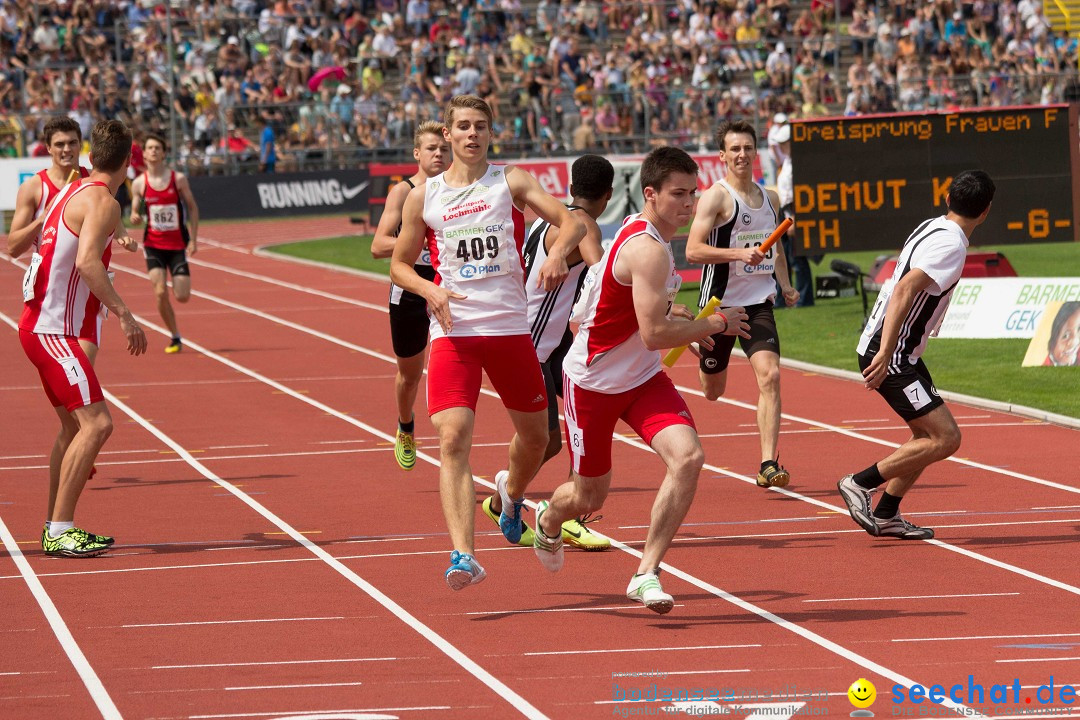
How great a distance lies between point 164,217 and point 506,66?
23572mm

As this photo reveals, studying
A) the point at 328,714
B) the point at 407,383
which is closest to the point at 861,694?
the point at 328,714

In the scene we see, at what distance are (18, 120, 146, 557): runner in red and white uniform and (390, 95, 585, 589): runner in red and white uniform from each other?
1978 millimetres

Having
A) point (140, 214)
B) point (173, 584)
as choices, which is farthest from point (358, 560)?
point (140, 214)

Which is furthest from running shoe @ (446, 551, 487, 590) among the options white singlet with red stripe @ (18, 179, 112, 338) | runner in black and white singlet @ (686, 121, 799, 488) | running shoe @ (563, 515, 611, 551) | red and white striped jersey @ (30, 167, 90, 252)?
red and white striped jersey @ (30, 167, 90, 252)

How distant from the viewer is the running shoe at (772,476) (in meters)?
10.1

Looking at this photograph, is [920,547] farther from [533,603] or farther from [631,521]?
[533,603]

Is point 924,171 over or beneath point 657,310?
beneath

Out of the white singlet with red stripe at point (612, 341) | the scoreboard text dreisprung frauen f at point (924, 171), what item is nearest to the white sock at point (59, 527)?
the white singlet with red stripe at point (612, 341)

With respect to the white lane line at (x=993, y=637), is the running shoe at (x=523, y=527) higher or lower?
lower

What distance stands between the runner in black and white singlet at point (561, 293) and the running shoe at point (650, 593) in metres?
1.59

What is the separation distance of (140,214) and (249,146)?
20.5 metres

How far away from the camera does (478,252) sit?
7.61 meters

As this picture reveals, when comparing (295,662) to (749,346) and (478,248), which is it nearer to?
(478,248)

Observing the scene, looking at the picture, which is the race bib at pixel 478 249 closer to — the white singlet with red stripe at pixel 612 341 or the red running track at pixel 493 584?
the white singlet with red stripe at pixel 612 341
